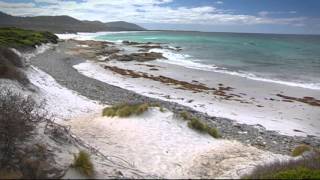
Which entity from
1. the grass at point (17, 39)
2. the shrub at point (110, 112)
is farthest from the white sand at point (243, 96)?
the grass at point (17, 39)

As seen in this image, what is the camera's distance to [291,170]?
813 cm

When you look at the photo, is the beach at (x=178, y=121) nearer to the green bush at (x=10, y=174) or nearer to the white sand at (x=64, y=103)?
the white sand at (x=64, y=103)

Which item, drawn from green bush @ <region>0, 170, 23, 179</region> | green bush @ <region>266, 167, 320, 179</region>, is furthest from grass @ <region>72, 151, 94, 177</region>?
green bush @ <region>266, 167, 320, 179</region>

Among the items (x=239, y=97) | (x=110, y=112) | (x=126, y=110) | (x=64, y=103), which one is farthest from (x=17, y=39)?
(x=126, y=110)

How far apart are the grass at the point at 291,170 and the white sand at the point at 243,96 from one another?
7123 millimetres

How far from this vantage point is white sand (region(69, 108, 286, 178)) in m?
9.36

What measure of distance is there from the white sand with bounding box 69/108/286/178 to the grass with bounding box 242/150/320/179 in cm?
77

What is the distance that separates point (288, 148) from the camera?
1325 centimetres

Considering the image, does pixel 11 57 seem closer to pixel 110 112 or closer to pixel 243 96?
pixel 110 112

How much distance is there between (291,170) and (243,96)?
15661 mm

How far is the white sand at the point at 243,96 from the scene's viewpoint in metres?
17.6

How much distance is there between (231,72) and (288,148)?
74.5 feet

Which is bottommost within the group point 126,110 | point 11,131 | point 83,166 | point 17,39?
point 126,110

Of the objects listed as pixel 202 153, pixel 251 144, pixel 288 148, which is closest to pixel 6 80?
pixel 202 153
